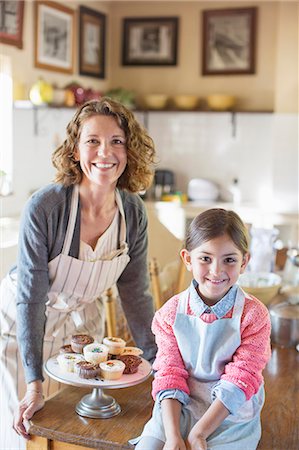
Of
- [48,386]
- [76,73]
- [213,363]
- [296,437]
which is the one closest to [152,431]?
[213,363]

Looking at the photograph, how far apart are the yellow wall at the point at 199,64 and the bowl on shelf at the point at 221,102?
0.52 ft

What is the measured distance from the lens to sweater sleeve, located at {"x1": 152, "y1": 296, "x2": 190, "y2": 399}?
1277mm

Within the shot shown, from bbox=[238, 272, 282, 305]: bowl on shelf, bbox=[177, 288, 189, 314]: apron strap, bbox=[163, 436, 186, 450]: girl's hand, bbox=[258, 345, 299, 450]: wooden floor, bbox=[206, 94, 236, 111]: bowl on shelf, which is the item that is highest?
bbox=[206, 94, 236, 111]: bowl on shelf

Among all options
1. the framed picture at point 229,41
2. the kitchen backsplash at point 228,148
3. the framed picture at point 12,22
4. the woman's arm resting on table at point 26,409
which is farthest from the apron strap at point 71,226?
the framed picture at point 229,41

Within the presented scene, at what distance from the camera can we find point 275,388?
165 centimetres

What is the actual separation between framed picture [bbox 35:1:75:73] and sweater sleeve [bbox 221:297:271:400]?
340cm

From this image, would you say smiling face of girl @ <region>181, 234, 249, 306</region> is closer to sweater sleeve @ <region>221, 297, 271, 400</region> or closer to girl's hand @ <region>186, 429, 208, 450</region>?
sweater sleeve @ <region>221, 297, 271, 400</region>

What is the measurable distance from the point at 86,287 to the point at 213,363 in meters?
0.59

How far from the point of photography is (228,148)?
16.9 ft

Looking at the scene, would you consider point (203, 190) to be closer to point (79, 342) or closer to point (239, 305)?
point (79, 342)

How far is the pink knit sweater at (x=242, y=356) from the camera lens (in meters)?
1.25

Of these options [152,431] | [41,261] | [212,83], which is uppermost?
[212,83]

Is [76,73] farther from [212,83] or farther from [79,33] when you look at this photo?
[212,83]

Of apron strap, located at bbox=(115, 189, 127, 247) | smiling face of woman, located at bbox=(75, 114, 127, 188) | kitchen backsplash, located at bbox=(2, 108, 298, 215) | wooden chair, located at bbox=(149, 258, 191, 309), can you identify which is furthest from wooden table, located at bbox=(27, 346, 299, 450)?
kitchen backsplash, located at bbox=(2, 108, 298, 215)
